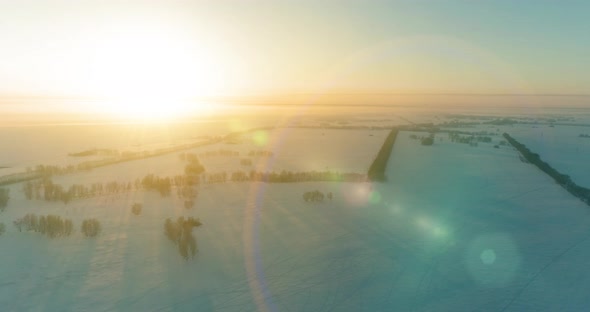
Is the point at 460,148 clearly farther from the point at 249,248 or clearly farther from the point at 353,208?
the point at 249,248

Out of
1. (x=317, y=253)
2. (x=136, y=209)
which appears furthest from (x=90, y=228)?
(x=317, y=253)

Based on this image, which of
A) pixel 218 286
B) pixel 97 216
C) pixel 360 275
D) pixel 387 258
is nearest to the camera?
pixel 218 286

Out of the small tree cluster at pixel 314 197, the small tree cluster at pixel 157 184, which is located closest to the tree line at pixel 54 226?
the small tree cluster at pixel 157 184

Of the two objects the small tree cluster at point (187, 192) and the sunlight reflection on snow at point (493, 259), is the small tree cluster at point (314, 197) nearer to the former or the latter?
the small tree cluster at point (187, 192)

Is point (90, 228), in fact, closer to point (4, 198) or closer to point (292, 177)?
point (4, 198)

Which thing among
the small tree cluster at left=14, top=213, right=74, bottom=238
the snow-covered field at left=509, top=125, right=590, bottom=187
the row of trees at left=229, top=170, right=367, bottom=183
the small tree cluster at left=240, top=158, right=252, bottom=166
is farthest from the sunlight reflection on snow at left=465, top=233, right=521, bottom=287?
the small tree cluster at left=240, top=158, right=252, bottom=166

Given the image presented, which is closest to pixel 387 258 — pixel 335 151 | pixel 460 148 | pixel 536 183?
pixel 536 183
